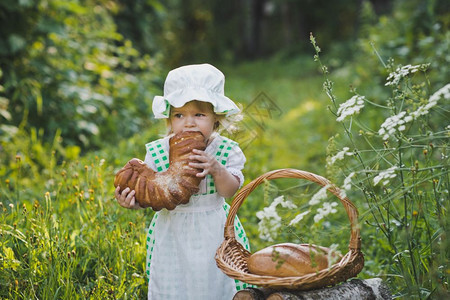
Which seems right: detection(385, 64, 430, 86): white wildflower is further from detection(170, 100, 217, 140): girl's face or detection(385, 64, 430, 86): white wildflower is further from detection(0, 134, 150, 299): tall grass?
detection(0, 134, 150, 299): tall grass

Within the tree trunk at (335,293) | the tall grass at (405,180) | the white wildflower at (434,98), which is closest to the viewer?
the white wildflower at (434,98)

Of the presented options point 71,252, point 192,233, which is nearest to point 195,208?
point 192,233

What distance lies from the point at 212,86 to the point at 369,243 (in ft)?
6.27

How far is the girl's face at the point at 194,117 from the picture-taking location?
2.49 metres

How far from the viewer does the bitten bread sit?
218 cm

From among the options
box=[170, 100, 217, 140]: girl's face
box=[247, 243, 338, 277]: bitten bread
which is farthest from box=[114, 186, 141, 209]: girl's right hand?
box=[247, 243, 338, 277]: bitten bread

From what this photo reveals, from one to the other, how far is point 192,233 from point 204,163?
37 centimetres

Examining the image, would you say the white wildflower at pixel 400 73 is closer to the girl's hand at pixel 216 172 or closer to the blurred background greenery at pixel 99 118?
the blurred background greenery at pixel 99 118

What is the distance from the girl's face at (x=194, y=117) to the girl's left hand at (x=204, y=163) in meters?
0.15

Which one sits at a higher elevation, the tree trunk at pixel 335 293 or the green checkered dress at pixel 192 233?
the green checkered dress at pixel 192 233

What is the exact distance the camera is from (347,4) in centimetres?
2147

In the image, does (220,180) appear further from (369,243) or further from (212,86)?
(369,243)

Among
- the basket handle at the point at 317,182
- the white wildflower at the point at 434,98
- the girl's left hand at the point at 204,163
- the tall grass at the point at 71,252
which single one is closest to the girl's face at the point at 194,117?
the girl's left hand at the point at 204,163

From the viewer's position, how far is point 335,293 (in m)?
2.21
